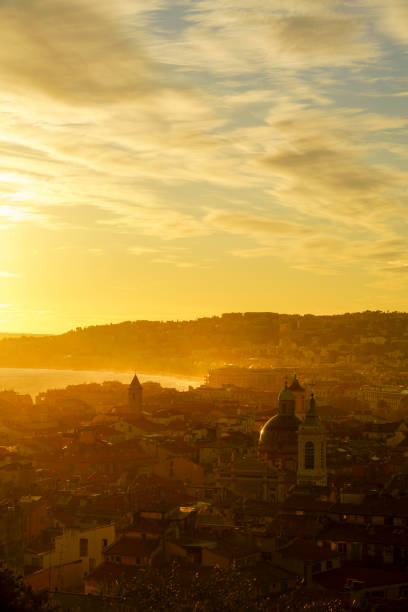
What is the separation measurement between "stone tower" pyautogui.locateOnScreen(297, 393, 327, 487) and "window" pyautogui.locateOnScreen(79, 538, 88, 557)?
1691 cm

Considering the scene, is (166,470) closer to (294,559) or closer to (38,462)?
(38,462)

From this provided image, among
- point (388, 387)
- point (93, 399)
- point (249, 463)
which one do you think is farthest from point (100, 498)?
point (388, 387)

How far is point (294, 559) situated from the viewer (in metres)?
29.4

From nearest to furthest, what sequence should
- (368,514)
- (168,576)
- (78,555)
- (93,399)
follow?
(168,576) → (78,555) → (368,514) → (93,399)

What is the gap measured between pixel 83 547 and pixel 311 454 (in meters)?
18.4

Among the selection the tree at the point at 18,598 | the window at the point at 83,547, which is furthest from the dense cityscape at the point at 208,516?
the tree at the point at 18,598

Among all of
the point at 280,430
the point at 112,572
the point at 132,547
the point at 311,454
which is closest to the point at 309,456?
the point at 311,454

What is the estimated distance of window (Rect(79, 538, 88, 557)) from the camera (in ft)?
104

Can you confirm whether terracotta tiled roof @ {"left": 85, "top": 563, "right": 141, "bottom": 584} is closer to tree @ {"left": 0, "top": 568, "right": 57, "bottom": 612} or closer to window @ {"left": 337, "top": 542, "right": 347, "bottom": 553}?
tree @ {"left": 0, "top": 568, "right": 57, "bottom": 612}

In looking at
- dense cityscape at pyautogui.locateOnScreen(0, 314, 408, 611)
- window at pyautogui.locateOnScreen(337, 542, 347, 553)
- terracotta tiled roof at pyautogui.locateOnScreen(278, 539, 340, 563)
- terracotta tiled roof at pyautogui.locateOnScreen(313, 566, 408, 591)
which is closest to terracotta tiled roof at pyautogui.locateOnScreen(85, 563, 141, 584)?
dense cityscape at pyautogui.locateOnScreen(0, 314, 408, 611)

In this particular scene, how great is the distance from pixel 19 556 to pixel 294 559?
7271 millimetres

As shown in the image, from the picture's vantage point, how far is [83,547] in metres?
31.9

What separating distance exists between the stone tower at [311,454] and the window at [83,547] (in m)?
16.9

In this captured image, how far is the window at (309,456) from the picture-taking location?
48.3m
